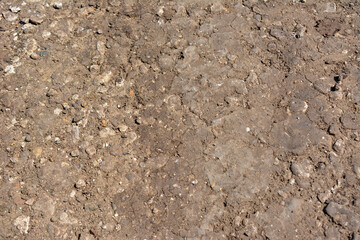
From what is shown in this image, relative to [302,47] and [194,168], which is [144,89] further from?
[302,47]

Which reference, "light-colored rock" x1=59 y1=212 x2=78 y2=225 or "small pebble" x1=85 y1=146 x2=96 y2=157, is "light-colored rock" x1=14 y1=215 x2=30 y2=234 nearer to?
"light-colored rock" x1=59 y1=212 x2=78 y2=225

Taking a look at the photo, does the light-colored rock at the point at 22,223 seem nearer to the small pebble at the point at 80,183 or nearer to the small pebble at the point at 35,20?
the small pebble at the point at 80,183

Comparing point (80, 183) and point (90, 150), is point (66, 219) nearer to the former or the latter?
point (80, 183)

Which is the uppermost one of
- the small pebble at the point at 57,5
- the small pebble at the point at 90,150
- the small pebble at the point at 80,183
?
the small pebble at the point at 57,5

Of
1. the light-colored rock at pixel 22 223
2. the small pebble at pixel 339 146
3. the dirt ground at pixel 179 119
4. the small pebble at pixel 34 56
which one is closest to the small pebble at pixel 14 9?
the dirt ground at pixel 179 119

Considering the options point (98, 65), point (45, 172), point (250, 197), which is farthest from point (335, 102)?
point (45, 172)

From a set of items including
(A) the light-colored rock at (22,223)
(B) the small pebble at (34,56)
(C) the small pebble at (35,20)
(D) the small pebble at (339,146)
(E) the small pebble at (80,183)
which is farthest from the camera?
(C) the small pebble at (35,20)

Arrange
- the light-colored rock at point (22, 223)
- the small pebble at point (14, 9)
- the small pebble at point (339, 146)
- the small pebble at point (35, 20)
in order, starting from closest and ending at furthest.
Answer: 1. the light-colored rock at point (22, 223)
2. the small pebble at point (339, 146)
3. the small pebble at point (35, 20)
4. the small pebble at point (14, 9)

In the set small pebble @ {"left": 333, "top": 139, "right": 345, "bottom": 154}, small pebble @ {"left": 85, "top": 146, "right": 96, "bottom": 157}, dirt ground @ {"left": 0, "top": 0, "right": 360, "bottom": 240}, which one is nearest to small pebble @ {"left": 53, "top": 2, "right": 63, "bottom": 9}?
dirt ground @ {"left": 0, "top": 0, "right": 360, "bottom": 240}

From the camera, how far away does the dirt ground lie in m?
2.60

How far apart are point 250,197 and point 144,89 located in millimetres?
1175

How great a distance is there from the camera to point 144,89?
3160 mm

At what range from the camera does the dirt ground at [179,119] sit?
260 centimetres

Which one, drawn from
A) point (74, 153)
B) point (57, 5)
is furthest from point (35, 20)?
point (74, 153)
